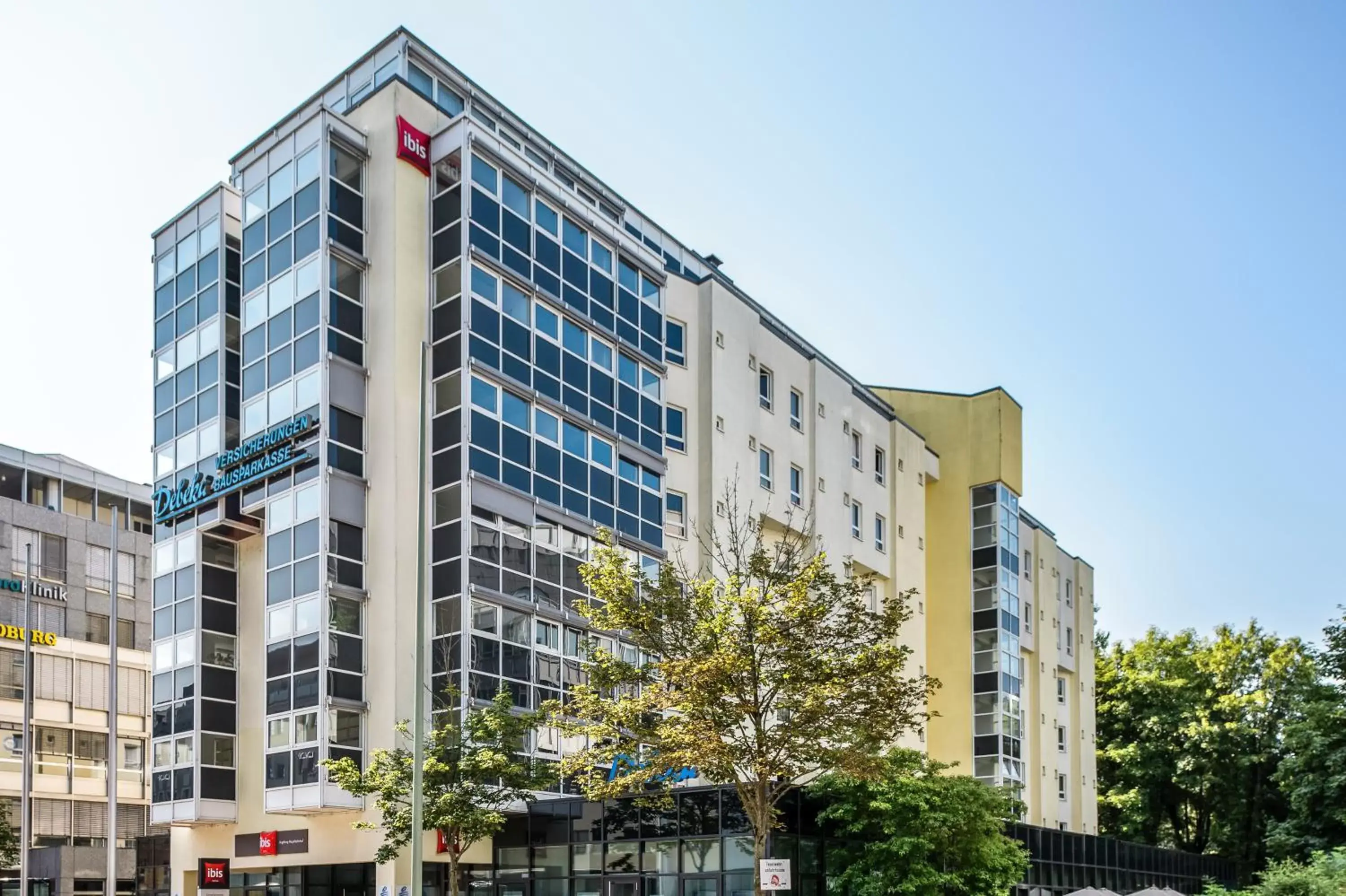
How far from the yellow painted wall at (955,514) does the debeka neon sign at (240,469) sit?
30.3 m

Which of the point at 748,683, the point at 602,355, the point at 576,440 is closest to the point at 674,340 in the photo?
the point at 602,355

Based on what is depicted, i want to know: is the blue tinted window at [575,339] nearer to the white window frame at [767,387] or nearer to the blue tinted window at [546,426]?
the blue tinted window at [546,426]

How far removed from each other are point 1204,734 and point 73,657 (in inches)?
2008

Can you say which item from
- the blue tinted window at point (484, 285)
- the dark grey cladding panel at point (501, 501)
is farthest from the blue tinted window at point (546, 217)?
the dark grey cladding panel at point (501, 501)

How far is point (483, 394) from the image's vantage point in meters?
35.1

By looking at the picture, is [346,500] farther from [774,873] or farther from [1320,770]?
[1320,770]

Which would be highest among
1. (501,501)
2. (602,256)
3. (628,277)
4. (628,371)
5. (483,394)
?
(602,256)

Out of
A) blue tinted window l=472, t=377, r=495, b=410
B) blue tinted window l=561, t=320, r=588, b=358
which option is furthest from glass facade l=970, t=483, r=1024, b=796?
blue tinted window l=472, t=377, r=495, b=410

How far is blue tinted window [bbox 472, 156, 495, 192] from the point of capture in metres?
36.1

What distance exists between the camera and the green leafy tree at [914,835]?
31.1 metres

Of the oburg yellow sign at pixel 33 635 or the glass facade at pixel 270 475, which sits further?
the oburg yellow sign at pixel 33 635

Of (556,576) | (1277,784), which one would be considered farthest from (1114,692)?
(556,576)

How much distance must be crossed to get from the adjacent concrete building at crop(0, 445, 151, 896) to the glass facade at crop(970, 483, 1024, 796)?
34.3 metres

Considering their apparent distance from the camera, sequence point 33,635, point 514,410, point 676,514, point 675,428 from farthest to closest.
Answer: point 33,635
point 675,428
point 676,514
point 514,410
